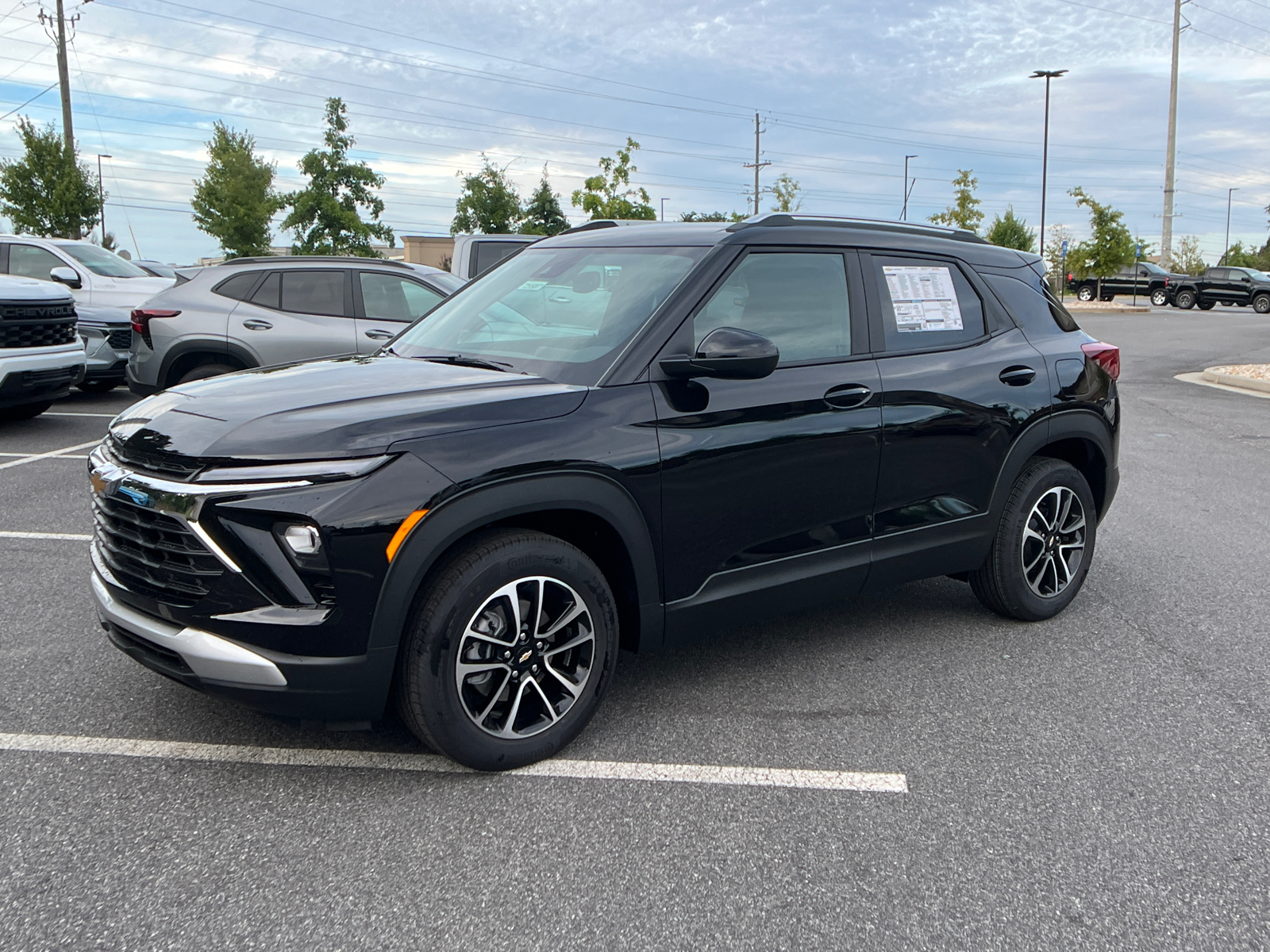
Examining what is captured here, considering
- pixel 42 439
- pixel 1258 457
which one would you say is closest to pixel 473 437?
pixel 42 439

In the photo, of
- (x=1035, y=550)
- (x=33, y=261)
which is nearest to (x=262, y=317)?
(x=33, y=261)

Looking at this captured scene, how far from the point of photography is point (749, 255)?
3.95m

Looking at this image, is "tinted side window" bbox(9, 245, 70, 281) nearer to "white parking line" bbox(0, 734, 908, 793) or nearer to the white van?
the white van

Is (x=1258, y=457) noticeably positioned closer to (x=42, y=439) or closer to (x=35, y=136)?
(x=42, y=439)

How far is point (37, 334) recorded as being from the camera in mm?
9203

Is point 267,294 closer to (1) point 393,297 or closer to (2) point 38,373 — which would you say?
(1) point 393,297

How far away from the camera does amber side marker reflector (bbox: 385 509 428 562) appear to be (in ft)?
9.80

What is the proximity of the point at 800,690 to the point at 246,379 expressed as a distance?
7.87ft

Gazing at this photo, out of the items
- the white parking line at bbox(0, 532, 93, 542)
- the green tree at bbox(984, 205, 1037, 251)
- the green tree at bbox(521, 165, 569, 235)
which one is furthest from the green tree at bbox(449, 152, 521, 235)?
the white parking line at bbox(0, 532, 93, 542)

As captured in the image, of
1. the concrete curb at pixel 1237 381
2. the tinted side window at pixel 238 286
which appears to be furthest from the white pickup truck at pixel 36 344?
the concrete curb at pixel 1237 381

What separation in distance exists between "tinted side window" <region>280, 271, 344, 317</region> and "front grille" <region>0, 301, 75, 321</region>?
6.66ft

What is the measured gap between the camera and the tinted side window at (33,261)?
13031 mm

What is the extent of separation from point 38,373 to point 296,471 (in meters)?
7.61

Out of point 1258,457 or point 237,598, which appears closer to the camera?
point 237,598
